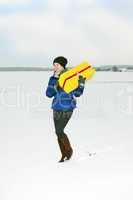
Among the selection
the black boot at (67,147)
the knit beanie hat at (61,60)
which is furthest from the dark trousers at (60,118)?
the knit beanie hat at (61,60)

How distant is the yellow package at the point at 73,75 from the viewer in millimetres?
5832

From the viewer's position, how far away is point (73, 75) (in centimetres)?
594

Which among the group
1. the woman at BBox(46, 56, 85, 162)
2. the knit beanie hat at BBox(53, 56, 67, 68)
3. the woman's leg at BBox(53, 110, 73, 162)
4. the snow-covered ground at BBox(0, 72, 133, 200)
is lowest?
the snow-covered ground at BBox(0, 72, 133, 200)

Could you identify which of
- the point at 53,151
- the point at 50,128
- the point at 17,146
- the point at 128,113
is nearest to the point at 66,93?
the point at 53,151

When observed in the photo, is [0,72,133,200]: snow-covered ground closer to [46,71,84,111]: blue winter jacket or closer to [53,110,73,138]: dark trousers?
[53,110,73,138]: dark trousers

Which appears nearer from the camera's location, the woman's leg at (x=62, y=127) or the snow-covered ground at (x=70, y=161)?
the snow-covered ground at (x=70, y=161)


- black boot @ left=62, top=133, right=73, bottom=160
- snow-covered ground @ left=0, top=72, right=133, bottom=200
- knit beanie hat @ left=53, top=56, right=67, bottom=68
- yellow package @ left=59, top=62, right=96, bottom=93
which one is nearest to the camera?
snow-covered ground @ left=0, top=72, right=133, bottom=200

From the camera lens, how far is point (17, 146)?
24.9ft

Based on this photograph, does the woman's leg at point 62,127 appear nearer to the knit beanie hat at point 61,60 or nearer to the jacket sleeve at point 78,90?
the jacket sleeve at point 78,90

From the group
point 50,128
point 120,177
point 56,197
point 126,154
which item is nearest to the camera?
point 56,197

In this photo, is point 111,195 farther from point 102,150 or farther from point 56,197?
point 102,150

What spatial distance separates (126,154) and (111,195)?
2226mm

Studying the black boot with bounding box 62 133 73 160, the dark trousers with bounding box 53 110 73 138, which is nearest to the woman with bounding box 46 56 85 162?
the dark trousers with bounding box 53 110 73 138

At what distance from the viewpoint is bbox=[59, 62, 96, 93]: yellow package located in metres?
5.83
